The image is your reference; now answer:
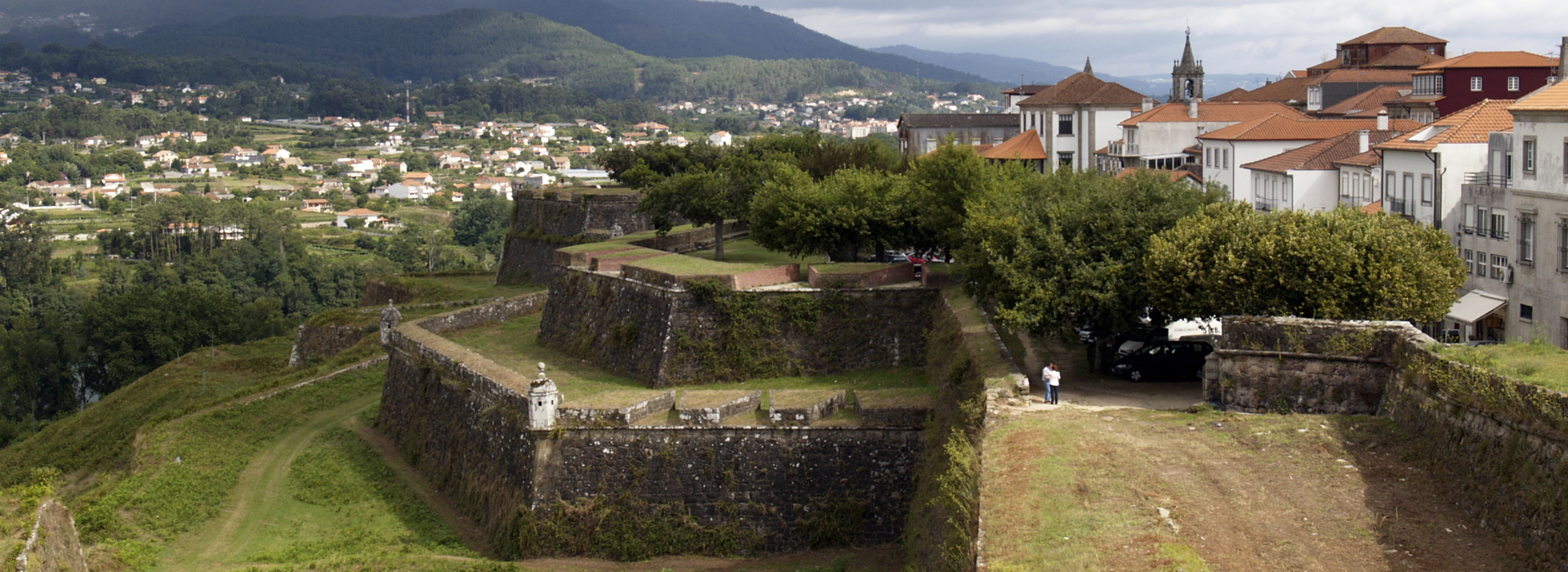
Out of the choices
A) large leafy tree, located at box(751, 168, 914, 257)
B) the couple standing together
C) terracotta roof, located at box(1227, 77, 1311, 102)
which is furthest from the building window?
terracotta roof, located at box(1227, 77, 1311, 102)

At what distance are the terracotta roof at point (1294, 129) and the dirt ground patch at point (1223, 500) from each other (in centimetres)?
3014

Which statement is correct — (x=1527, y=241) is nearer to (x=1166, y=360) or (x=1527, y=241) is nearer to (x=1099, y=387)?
(x=1166, y=360)

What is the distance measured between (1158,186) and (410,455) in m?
19.3

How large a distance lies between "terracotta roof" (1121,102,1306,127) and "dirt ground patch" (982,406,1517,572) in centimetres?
3982

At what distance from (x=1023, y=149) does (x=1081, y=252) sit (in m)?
41.8

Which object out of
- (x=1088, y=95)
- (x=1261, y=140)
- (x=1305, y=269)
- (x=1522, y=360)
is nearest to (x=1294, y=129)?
(x=1261, y=140)

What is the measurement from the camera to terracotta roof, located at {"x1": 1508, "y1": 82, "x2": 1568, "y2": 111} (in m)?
25.8

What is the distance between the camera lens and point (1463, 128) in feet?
105

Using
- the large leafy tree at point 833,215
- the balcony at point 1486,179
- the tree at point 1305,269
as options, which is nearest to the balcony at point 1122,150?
the large leafy tree at point 833,215

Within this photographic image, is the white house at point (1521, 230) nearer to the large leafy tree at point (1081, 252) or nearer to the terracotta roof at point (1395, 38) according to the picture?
the large leafy tree at point (1081, 252)

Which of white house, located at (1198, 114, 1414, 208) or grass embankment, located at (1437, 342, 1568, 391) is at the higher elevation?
white house, located at (1198, 114, 1414, 208)

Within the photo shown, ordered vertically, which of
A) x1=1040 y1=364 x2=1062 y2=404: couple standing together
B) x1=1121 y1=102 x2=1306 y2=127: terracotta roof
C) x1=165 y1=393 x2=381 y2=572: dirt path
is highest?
x1=1121 y1=102 x2=1306 y2=127: terracotta roof

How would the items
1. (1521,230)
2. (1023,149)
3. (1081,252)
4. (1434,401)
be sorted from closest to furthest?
(1434,401) → (1081,252) → (1521,230) → (1023,149)

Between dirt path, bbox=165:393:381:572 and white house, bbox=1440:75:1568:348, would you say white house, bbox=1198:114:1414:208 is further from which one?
dirt path, bbox=165:393:381:572
